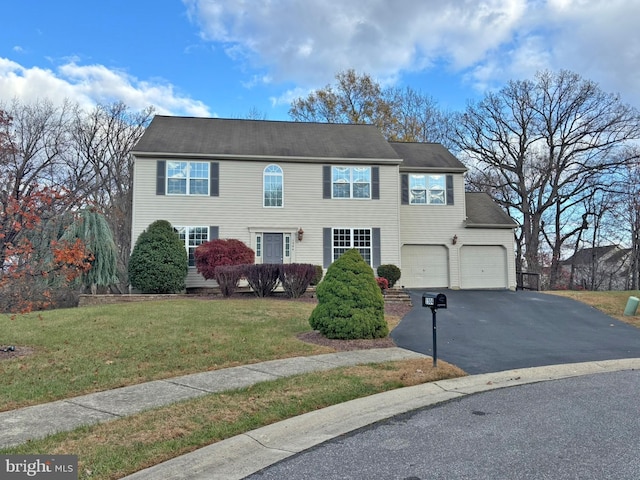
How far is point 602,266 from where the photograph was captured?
38.1 meters

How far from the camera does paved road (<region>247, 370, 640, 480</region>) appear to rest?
11.1ft

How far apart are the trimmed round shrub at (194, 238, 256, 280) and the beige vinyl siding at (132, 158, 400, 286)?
1.20 meters

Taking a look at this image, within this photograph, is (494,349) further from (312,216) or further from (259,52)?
(259,52)

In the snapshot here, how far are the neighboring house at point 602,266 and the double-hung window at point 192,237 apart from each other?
29308mm

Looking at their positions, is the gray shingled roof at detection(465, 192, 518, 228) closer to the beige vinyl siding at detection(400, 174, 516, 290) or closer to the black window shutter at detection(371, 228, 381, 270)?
the beige vinyl siding at detection(400, 174, 516, 290)

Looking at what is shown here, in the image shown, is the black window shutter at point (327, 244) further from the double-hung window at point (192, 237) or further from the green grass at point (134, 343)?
the green grass at point (134, 343)

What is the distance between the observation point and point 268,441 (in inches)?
157

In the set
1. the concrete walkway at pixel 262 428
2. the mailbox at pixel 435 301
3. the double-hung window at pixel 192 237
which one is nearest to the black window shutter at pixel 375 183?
the double-hung window at pixel 192 237

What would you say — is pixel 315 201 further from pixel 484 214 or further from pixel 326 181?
pixel 484 214

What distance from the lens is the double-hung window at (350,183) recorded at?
1941 centimetres

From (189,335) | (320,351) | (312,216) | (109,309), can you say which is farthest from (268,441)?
(312,216)

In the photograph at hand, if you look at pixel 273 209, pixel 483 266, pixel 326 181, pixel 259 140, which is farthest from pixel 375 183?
pixel 483 266

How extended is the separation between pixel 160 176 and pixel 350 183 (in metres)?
7.79

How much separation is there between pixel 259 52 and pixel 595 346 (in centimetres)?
1700
